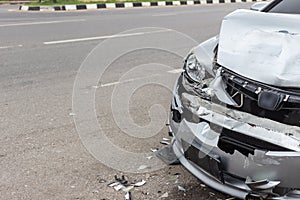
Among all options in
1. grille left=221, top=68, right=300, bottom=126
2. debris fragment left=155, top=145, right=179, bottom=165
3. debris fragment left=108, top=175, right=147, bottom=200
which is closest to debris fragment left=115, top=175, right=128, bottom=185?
debris fragment left=108, top=175, right=147, bottom=200

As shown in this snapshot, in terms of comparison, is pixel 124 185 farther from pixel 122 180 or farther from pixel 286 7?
pixel 286 7

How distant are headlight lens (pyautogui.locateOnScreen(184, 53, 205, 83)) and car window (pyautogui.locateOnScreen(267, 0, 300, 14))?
93 centimetres

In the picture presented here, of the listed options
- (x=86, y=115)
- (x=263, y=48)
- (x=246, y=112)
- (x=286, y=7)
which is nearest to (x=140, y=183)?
(x=246, y=112)

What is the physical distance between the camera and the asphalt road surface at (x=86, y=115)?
295 cm

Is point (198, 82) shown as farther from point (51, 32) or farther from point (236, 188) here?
point (51, 32)

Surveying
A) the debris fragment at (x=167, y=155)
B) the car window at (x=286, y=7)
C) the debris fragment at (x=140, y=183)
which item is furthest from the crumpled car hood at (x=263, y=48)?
the debris fragment at (x=140, y=183)

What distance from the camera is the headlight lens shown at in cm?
270

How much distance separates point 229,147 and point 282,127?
300 mm

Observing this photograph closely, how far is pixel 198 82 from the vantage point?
8.74 ft

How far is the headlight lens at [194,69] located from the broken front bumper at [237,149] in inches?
3.5

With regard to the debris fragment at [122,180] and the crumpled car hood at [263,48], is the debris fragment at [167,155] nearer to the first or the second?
the debris fragment at [122,180]

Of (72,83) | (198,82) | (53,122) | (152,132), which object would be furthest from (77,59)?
(198,82)

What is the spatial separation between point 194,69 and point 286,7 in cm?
→ 113

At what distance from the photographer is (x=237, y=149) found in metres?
2.23
